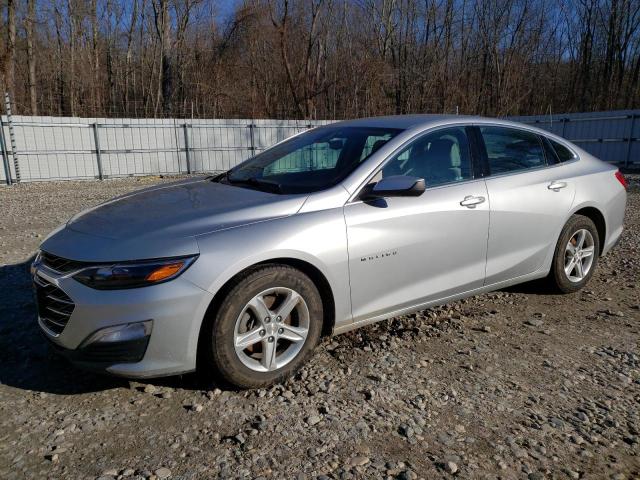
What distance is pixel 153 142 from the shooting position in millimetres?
17391

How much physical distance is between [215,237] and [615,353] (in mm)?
2774

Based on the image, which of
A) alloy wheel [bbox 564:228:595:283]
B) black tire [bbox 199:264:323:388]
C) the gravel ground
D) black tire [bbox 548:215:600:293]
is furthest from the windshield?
alloy wheel [bbox 564:228:595:283]

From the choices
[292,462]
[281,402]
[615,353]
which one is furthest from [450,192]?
[292,462]

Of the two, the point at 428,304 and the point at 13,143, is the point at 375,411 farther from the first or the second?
the point at 13,143

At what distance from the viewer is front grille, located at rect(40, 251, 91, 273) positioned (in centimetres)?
267

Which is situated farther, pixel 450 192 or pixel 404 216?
pixel 450 192

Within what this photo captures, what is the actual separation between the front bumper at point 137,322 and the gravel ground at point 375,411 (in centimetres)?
31

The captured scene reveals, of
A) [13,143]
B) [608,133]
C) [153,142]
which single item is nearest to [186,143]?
[153,142]

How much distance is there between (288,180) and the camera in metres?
3.56

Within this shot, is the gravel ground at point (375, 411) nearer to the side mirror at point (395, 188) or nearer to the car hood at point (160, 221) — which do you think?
the car hood at point (160, 221)

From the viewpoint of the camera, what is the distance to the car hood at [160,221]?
2648mm

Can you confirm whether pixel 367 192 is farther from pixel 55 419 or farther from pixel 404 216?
pixel 55 419

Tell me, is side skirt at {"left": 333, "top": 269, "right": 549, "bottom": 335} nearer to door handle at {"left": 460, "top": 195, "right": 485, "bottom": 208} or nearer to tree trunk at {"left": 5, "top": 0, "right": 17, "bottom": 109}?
door handle at {"left": 460, "top": 195, "right": 485, "bottom": 208}

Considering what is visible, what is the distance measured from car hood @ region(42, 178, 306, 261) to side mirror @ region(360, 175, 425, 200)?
1.47 ft
